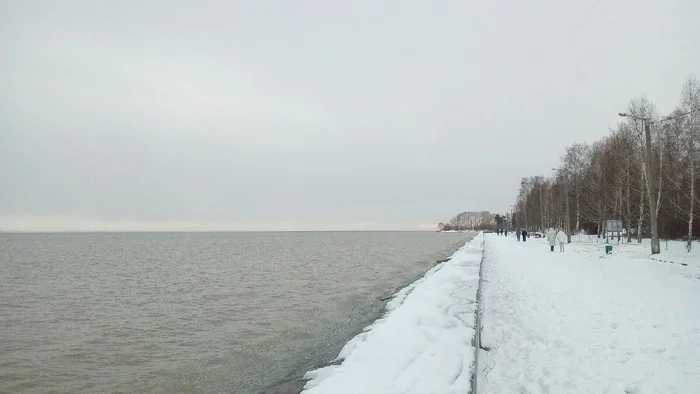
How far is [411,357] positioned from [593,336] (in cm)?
382

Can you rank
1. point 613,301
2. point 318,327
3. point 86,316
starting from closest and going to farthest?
point 613,301
point 318,327
point 86,316

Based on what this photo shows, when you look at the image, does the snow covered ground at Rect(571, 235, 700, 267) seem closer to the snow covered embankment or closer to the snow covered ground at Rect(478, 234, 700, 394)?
the snow covered ground at Rect(478, 234, 700, 394)

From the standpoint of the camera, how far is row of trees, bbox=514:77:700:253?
2792 cm

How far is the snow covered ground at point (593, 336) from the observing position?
652 centimetres

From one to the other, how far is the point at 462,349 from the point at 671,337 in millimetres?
3988

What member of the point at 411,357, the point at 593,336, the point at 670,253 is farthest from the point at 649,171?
the point at 411,357

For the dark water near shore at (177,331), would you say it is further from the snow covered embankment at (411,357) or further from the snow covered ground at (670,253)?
the snow covered ground at (670,253)

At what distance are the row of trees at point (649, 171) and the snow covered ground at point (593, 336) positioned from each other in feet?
40.5

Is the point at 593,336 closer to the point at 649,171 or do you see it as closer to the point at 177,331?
the point at 177,331

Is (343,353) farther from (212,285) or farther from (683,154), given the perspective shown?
(683,154)

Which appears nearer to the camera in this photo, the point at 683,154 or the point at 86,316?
the point at 86,316

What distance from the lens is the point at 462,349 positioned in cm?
825

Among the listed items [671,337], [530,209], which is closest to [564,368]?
[671,337]

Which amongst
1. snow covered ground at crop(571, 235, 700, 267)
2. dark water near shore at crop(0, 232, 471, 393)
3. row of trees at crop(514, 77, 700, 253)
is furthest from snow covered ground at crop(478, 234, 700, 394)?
row of trees at crop(514, 77, 700, 253)
